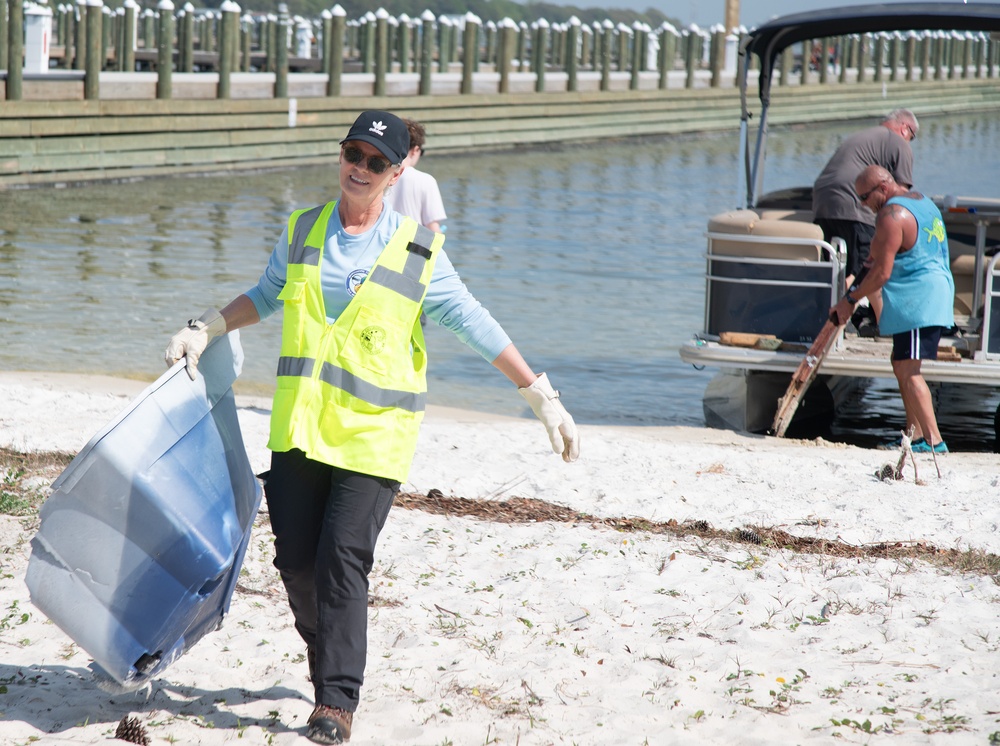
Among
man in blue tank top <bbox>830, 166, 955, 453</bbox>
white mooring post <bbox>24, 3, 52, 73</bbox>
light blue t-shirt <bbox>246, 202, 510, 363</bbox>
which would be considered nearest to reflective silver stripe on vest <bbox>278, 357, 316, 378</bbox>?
light blue t-shirt <bbox>246, 202, 510, 363</bbox>

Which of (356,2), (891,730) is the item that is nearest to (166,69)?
(891,730)

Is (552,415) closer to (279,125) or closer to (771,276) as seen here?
(771,276)

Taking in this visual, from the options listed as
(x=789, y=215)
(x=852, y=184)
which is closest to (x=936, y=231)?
(x=852, y=184)

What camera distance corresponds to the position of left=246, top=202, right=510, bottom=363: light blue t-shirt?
337 cm

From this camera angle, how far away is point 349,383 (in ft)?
10.9

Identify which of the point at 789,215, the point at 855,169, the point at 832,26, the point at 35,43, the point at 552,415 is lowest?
the point at 552,415

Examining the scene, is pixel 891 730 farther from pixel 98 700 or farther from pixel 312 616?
pixel 98 700

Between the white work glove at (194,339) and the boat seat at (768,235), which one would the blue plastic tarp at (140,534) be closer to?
the white work glove at (194,339)

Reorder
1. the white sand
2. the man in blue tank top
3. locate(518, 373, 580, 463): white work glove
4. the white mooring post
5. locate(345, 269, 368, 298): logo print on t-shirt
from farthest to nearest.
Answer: the white mooring post, the man in blue tank top, the white sand, locate(518, 373, 580, 463): white work glove, locate(345, 269, 368, 298): logo print on t-shirt

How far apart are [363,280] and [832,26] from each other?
22.9 ft

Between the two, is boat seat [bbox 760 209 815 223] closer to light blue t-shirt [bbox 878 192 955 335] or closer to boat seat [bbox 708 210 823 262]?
boat seat [bbox 708 210 823 262]

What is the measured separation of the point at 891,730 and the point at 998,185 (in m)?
29.4

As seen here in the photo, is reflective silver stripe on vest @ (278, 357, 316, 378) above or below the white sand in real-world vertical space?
above

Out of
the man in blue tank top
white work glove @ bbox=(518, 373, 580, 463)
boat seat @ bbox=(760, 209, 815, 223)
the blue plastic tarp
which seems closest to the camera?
the blue plastic tarp
